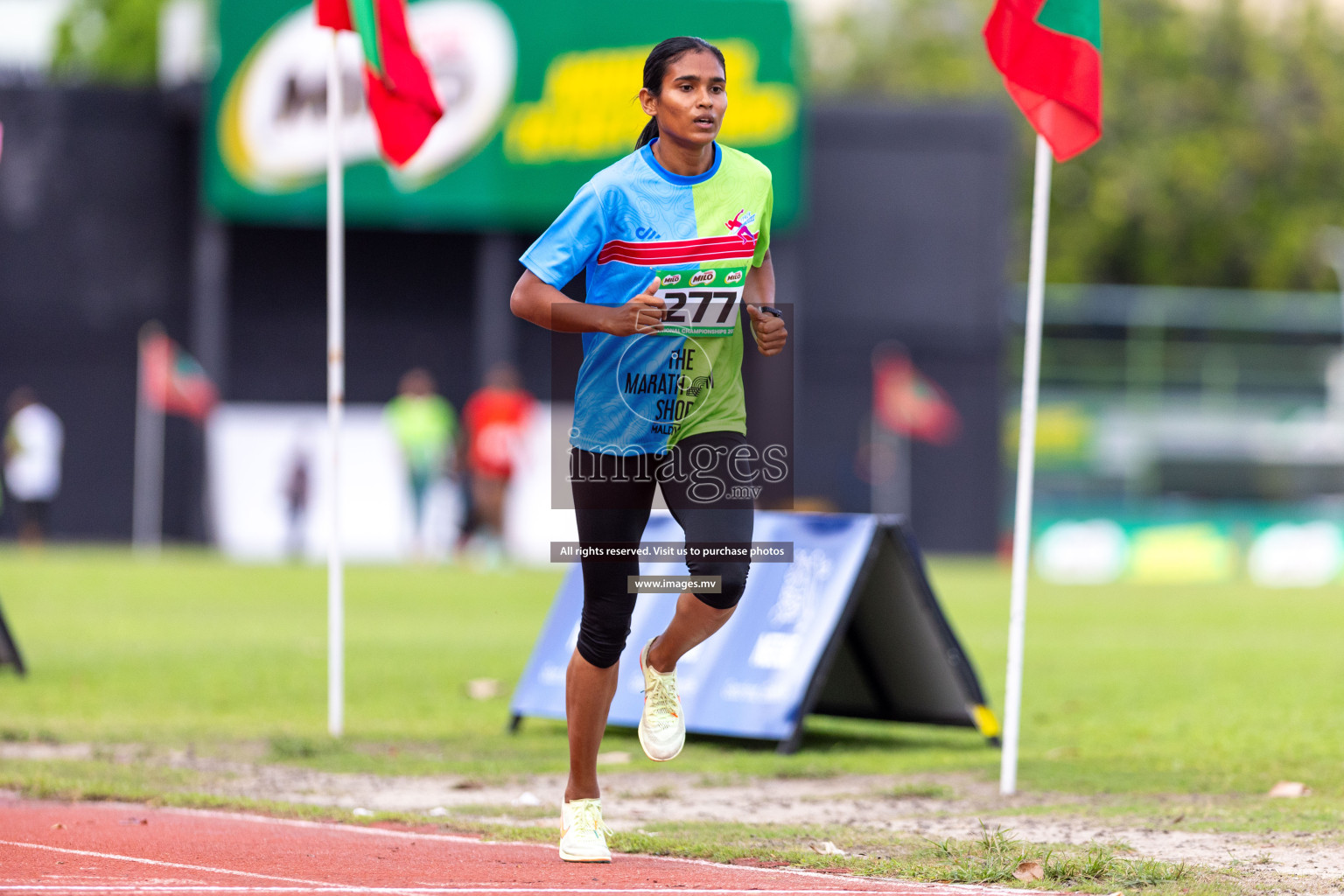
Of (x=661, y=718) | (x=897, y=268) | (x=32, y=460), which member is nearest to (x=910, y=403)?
(x=897, y=268)

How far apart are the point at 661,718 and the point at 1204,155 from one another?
53.5 m

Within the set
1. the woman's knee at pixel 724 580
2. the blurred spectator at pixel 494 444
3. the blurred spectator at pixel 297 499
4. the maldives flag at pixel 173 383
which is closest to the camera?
the woman's knee at pixel 724 580

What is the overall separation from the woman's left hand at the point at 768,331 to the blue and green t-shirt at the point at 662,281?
64 mm

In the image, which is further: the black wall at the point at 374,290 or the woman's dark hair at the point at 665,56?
the black wall at the point at 374,290

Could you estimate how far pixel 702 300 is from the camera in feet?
18.0

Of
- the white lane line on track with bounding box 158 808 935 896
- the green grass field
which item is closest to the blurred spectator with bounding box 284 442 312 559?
the green grass field

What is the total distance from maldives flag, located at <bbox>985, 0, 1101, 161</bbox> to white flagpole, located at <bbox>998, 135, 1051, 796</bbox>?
12 centimetres

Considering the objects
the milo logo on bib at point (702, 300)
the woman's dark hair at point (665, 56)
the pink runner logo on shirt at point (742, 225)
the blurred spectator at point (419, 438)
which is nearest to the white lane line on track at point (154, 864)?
the milo logo on bib at point (702, 300)

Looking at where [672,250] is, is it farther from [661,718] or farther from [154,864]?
[154,864]

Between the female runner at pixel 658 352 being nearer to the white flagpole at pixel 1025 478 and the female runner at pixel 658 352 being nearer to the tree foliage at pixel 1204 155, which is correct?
the white flagpole at pixel 1025 478

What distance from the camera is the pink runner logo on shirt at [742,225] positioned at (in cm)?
552

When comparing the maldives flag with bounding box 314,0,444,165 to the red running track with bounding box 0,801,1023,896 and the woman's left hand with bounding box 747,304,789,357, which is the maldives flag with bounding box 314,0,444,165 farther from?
the red running track with bounding box 0,801,1023,896

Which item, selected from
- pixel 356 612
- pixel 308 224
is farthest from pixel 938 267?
pixel 356 612

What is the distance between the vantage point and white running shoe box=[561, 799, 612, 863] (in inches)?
216
